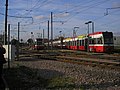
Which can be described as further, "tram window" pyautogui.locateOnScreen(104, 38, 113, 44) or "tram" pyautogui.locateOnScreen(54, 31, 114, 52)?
"tram" pyautogui.locateOnScreen(54, 31, 114, 52)

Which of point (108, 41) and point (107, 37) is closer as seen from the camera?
point (107, 37)

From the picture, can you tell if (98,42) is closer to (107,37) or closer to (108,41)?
(108,41)

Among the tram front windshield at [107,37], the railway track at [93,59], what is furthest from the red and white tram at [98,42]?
the railway track at [93,59]

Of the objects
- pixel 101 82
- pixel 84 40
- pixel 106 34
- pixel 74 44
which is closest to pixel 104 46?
pixel 106 34

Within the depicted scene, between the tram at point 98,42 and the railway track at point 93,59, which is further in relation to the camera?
the tram at point 98,42

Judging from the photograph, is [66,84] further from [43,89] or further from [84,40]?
[84,40]

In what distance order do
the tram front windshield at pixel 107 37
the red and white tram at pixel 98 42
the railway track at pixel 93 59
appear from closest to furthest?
the railway track at pixel 93 59, the tram front windshield at pixel 107 37, the red and white tram at pixel 98 42

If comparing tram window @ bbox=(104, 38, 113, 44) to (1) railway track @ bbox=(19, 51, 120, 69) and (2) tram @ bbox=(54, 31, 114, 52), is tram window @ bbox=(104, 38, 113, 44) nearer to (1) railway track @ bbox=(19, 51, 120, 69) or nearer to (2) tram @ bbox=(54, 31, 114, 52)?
(2) tram @ bbox=(54, 31, 114, 52)

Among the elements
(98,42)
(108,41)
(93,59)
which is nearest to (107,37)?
(108,41)

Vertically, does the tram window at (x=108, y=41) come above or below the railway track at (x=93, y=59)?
above

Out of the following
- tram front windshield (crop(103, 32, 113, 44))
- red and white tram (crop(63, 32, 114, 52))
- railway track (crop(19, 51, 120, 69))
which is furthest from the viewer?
red and white tram (crop(63, 32, 114, 52))

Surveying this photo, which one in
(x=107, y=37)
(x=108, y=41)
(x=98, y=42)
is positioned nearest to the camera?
(x=107, y=37)

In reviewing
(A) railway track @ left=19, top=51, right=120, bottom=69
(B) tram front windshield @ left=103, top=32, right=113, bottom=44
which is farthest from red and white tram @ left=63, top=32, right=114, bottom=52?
(A) railway track @ left=19, top=51, right=120, bottom=69

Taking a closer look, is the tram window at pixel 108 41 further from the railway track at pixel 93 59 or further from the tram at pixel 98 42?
the railway track at pixel 93 59
